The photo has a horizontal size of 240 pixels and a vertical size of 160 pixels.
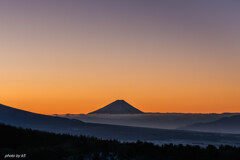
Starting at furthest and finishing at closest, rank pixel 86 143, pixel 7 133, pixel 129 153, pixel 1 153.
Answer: pixel 7 133 → pixel 86 143 → pixel 129 153 → pixel 1 153

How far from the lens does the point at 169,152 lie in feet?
71.4

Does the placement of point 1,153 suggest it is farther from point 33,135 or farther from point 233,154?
point 233,154

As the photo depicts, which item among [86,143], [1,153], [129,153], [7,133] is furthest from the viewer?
[7,133]

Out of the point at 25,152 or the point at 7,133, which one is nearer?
the point at 25,152

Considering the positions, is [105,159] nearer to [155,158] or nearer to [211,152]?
[155,158]

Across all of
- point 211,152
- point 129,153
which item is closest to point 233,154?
point 211,152

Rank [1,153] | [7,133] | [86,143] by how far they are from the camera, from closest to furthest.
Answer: [1,153] < [86,143] < [7,133]

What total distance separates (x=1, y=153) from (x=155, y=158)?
8.98 meters

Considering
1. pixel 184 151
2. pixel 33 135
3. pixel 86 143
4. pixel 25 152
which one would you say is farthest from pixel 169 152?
pixel 33 135

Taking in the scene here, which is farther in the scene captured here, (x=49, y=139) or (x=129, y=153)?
(x=49, y=139)

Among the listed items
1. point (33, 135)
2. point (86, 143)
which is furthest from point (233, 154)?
point (33, 135)

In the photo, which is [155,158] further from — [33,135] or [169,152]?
[33,135]

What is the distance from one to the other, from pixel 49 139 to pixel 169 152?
925cm

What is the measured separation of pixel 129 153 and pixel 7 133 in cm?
980
